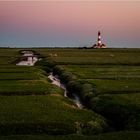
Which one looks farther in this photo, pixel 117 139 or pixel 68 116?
pixel 68 116

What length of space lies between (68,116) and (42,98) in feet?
22.8

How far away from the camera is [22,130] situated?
21875 mm

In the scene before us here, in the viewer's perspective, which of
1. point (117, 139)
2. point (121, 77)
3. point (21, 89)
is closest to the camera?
point (117, 139)

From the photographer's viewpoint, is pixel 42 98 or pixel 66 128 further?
pixel 42 98

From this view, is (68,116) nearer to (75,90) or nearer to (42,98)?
(42,98)

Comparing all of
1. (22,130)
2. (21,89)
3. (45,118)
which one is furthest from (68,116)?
(21,89)

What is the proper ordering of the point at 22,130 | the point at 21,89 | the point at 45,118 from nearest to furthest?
the point at 22,130 → the point at 45,118 → the point at 21,89

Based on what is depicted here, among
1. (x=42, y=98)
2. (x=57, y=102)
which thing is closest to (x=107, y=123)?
(x=57, y=102)

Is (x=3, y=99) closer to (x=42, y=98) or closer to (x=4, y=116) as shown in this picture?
A: (x=42, y=98)

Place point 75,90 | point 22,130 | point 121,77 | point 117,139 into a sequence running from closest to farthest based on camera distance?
point 117,139 → point 22,130 → point 75,90 → point 121,77

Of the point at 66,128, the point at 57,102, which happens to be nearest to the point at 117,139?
the point at 66,128

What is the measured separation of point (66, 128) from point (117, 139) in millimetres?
3476

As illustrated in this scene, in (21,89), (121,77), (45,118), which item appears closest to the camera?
(45,118)

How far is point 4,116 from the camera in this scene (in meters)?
23.6
